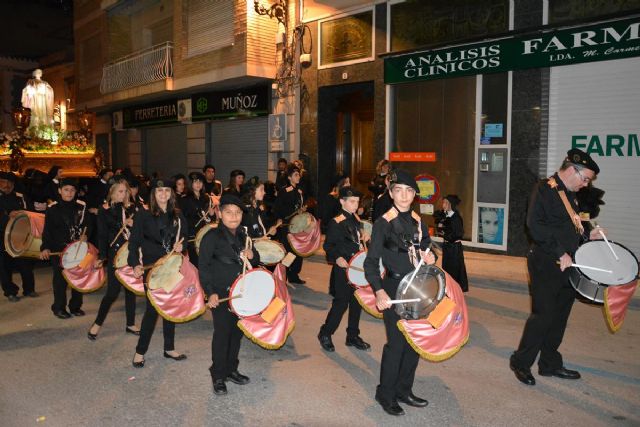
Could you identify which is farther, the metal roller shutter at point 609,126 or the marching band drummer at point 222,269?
the metal roller shutter at point 609,126

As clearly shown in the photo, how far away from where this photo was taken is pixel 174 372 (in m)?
5.70

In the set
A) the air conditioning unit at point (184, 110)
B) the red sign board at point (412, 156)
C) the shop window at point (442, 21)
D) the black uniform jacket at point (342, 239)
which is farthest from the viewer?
the air conditioning unit at point (184, 110)

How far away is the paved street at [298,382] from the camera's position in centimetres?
464

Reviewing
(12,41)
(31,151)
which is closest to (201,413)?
(31,151)

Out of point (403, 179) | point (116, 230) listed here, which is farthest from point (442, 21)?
point (403, 179)

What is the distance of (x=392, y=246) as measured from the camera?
4.52 meters

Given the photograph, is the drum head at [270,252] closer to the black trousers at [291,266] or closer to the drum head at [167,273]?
the drum head at [167,273]

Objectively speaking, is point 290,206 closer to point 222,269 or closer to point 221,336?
point 222,269

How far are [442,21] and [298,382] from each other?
10133mm

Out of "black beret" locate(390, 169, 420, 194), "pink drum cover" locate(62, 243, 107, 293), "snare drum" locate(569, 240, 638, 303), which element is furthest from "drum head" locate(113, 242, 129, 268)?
"snare drum" locate(569, 240, 638, 303)

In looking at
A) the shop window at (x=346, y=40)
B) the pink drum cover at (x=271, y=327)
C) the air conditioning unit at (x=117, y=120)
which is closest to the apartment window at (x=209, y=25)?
the shop window at (x=346, y=40)

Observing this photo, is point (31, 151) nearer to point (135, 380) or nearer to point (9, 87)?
point (135, 380)

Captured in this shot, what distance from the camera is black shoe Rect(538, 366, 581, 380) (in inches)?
214

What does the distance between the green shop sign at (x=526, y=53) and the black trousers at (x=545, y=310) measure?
6.83m
